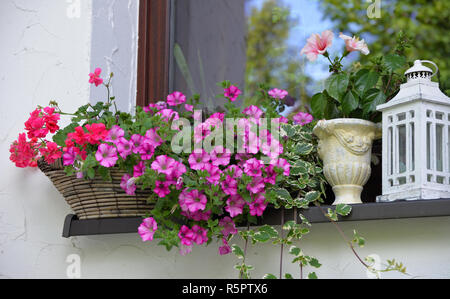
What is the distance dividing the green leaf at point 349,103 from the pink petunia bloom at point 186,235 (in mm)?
503

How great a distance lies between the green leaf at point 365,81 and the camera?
5.11 ft

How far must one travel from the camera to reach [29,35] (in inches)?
71.2

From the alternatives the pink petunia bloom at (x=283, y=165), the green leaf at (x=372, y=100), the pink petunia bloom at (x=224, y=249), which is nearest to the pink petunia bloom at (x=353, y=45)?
the green leaf at (x=372, y=100)

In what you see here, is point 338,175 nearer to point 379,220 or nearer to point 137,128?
point 379,220

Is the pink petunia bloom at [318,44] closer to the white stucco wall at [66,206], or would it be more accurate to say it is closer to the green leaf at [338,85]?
the green leaf at [338,85]

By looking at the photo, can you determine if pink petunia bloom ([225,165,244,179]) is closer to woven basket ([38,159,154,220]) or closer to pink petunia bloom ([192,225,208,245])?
pink petunia bloom ([192,225,208,245])

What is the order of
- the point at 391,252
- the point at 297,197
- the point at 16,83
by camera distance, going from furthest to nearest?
the point at 16,83 < the point at 297,197 < the point at 391,252

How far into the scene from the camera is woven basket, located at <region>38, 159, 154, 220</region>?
4.92 feet

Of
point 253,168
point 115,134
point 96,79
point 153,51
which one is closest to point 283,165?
point 253,168

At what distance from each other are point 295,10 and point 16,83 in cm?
145

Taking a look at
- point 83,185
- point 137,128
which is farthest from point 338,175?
point 83,185

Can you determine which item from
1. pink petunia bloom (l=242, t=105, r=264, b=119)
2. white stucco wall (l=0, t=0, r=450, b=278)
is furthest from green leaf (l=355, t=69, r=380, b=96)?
white stucco wall (l=0, t=0, r=450, b=278)

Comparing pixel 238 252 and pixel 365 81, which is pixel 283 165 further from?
pixel 365 81
